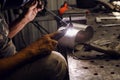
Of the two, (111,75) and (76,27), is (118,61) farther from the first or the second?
(76,27)

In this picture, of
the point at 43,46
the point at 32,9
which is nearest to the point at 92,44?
the point at 43,46

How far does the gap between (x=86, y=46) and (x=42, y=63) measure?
0.42 m

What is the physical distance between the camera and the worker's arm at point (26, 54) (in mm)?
1230

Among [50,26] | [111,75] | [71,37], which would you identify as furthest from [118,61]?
[50,26]

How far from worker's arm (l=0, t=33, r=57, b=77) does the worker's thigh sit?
0.06 metres

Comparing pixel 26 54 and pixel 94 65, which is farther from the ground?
pixel 26 54

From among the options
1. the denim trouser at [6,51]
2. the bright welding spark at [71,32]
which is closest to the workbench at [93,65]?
the bright welding spark at [71,32]

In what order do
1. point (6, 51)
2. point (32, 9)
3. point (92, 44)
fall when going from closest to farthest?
point (6, 51) → point (92, 44) → point (32, 9)

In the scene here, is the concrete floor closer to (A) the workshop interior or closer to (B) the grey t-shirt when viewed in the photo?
(A) the workshop interior

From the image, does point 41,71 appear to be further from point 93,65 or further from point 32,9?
point 32,9

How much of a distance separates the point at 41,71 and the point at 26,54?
128 millimetres

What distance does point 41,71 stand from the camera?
1335 mm

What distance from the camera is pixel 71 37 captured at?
1.65 metres

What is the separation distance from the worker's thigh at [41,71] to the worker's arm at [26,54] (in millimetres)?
60
